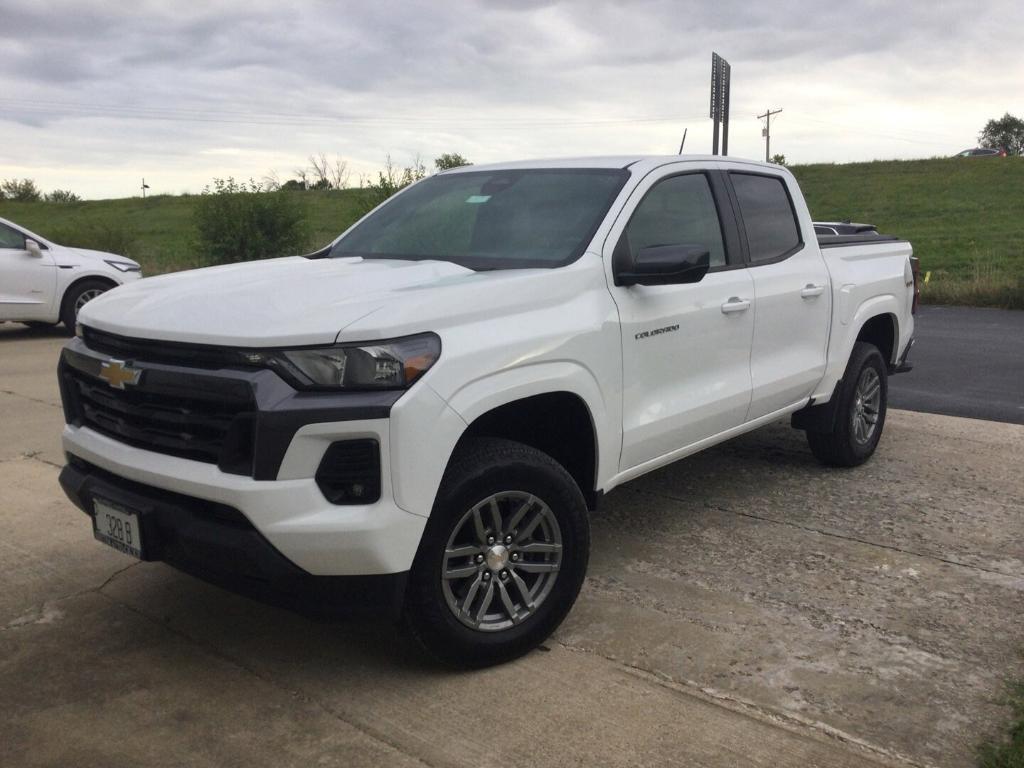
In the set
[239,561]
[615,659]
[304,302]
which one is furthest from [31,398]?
[615,659]

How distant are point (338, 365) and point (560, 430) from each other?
1.17 metres

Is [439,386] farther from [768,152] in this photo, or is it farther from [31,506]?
[768,152]

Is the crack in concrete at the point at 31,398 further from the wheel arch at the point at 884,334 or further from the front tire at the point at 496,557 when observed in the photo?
the wheel arch at the point at 884,334

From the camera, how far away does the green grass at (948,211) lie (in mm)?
18766

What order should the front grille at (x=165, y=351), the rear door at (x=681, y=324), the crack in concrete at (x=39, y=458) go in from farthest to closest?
1. the crack in concrete at (x=39, y=458)
2. the rear door at (x=681, y=324)
3. the front grille at (x=165, y=351)

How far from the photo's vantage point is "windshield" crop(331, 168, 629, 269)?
414cm

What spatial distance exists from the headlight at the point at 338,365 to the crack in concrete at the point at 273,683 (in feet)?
3.49

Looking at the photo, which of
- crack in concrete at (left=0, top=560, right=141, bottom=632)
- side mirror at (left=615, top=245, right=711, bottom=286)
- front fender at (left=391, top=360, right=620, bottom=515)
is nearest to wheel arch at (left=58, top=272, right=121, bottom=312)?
crack in concrete at (left=0, top=560, right=141, bottom=632)

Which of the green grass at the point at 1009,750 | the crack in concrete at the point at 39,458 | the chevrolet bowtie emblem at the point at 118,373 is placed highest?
the chevrolet bowtie emblem at the point at 118,373

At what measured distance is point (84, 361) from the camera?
3617mm

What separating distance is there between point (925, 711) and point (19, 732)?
9.38ft

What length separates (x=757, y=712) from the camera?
3.22 meters

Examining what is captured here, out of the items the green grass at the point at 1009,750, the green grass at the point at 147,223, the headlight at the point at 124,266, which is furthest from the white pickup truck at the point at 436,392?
the green grass at the point at 147,223

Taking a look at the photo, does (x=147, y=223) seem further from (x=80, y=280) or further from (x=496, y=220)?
(x=496, y=220)
